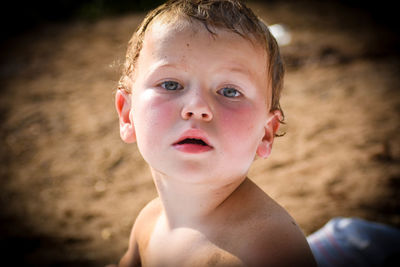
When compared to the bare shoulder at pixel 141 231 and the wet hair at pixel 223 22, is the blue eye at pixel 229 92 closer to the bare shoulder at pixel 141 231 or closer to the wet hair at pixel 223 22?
the wet hair at pixel 223 22

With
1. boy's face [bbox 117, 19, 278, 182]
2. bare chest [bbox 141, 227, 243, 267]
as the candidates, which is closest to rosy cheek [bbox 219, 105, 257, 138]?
boy's face [bbox 117, 19, 278, 182]

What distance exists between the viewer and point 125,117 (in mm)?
1774

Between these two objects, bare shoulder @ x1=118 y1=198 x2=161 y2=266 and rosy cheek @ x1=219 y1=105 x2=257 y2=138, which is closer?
rosy cheek @ x1=219 y1=105 x2=257 y2=138

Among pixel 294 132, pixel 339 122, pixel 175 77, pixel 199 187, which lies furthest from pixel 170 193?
pixel 339 122

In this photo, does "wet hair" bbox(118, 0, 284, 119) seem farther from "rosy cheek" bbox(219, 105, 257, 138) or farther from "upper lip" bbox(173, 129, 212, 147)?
"upper lip" bbox(173, 129, 212, 147)

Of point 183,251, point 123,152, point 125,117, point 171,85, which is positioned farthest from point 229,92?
point 123,152

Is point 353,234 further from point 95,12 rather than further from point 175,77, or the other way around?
point 95,12

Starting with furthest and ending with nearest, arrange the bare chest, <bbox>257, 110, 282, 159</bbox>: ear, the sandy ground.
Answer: the sandy ground → <bbox>257, 110, 282, 159</bbox>: ear → the bare chest

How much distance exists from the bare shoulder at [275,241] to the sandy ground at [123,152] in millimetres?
1267

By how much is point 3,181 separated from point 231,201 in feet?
9.35

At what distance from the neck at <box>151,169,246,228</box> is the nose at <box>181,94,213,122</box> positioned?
29 cm

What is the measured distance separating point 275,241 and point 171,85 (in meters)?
0.71

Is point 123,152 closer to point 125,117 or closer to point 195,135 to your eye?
point 125,117

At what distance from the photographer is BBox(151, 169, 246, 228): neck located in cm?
153
